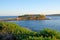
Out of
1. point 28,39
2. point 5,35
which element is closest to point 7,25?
point 5,35

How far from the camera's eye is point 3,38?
23.5 ft

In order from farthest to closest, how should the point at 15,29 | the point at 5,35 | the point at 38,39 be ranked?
the point at 15,29
the point at 5,35
the point at 38,39

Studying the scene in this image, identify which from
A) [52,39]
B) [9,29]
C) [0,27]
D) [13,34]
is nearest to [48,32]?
[52,39]

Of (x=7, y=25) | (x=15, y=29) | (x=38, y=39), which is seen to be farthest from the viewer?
(x=7, y=25)

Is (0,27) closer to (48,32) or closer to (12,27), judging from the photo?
(12,27)

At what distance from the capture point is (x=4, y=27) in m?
8.28

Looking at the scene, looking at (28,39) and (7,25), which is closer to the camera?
(28,39)

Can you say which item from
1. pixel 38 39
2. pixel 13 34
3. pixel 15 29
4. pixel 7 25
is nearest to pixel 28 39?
pixel 38 39

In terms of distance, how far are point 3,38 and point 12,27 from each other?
1125 mm

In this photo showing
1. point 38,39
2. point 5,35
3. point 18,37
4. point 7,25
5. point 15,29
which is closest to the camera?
point 38,39

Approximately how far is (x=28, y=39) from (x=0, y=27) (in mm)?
2590

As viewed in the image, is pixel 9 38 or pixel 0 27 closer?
pixel 9 38

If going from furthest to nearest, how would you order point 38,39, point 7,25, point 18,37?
1. point 7,25
2. point 18,37
3. point 38,39

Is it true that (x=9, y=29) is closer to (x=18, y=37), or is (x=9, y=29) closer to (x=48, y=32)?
(x=18, y=37)
